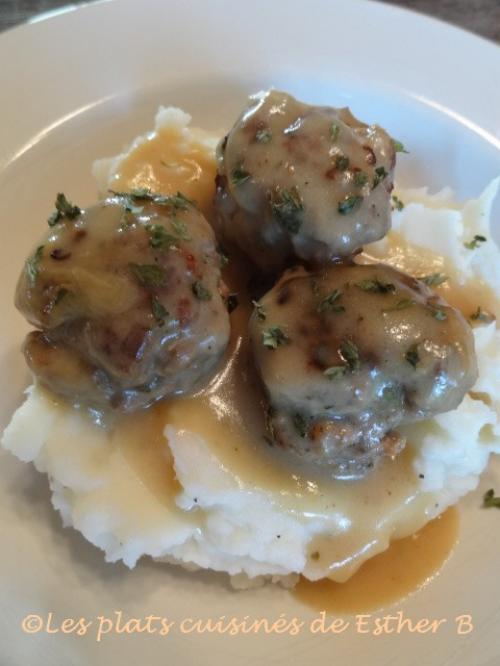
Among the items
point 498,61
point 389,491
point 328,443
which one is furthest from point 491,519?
point 498,61

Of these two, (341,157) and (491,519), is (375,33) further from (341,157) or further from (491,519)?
(491,519)

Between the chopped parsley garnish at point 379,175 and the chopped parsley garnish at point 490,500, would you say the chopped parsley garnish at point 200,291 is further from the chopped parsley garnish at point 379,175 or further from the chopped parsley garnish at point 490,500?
the chopped parsley garnish at point 490,500

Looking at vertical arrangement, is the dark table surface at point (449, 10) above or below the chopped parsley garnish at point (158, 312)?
above

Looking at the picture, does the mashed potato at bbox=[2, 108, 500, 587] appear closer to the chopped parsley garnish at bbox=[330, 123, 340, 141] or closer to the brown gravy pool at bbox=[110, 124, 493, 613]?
the brown gravy pool at bbox=[110, 124, 493, 613]

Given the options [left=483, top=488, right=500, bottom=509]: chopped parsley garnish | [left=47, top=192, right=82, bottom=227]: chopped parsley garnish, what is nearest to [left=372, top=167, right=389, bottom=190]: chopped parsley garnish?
[left=47, top=192, right=82, bottom=227]: chopped parsley garnish

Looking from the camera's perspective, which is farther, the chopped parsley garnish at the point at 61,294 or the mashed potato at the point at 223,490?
the mashed potato at the point at 223,490

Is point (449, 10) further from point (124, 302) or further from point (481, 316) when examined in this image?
point (124, 302)
